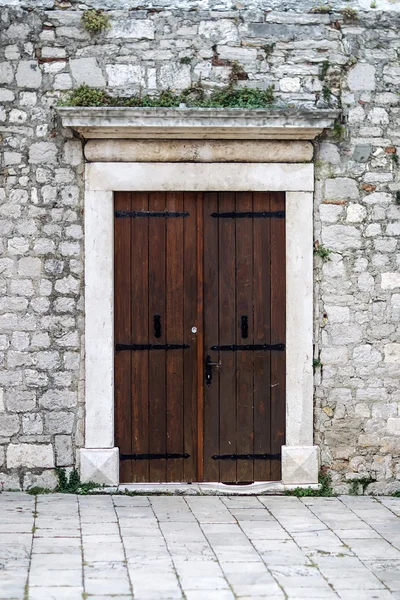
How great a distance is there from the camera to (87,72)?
6566mm

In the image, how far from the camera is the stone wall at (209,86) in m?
6.56

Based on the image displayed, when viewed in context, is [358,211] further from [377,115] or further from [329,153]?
[377,115]

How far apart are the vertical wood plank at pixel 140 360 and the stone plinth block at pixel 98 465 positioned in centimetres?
20

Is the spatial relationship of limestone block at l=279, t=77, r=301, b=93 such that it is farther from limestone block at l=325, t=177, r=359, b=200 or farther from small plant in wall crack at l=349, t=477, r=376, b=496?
small plant in wall crack at l=349, t=477, r=376, b=496

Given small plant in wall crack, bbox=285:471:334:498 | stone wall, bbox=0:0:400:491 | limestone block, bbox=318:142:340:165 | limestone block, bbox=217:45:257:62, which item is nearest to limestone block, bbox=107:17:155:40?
stone wall, bbox=0:0:400:491

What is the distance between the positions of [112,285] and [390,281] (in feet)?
6.70

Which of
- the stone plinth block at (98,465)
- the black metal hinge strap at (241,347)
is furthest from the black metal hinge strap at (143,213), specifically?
the stone plinth block at (98,465)

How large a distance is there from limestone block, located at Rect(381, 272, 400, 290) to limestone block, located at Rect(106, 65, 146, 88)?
7.49ft

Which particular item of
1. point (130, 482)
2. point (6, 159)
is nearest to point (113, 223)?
point (6, 159)


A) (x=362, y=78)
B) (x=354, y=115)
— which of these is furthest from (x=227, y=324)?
(x=362, y=78)

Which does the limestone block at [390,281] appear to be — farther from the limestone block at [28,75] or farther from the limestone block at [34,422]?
the limestone block at [28,75]

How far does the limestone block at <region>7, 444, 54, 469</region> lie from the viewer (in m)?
6.55

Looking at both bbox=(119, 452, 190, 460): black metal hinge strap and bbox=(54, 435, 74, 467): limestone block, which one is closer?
bbox=(54, 435, 74, 467): limestone block

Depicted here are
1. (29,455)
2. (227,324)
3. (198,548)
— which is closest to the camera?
(198,548)
